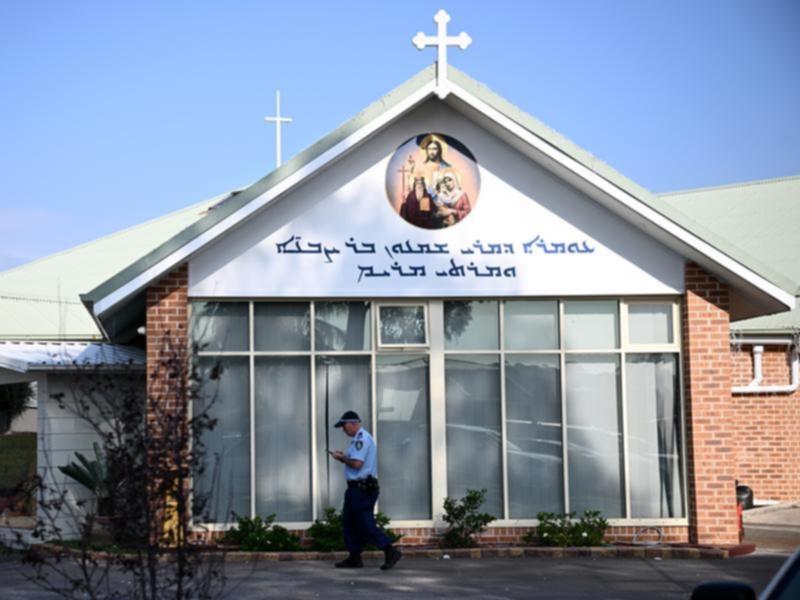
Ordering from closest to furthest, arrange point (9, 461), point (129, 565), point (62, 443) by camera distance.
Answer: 1. point (129, 565)
2. point (62, 443)
3. point (9, 461)

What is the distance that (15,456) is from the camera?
99.8ft

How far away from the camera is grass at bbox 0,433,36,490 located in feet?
91.9

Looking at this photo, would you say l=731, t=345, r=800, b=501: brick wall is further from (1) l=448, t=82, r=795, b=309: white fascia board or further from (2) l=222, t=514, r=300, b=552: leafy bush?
(2) l=222, t=514, r=300, b=552: leafy bush

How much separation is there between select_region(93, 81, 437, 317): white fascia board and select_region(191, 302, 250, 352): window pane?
2.89 feet

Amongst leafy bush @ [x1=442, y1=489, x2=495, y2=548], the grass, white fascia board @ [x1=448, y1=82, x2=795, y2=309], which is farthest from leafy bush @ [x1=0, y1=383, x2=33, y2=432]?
white fascia board @ [x1=448, y1=82, x2=795, y2=309]

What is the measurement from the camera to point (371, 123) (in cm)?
1500

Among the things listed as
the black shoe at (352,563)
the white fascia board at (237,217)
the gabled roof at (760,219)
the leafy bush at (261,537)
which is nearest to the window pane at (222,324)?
the white fascia board at (237,217)

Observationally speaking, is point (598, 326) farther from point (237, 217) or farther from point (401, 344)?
point (237, 217)

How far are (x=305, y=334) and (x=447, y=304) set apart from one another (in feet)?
5.83

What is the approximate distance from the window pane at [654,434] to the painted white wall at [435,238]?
3.36ft

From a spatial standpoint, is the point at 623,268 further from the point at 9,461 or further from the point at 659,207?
the point at 9,461

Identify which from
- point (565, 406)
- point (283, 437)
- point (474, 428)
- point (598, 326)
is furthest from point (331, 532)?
point (598, 326)

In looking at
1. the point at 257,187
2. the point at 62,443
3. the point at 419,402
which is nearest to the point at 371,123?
the point at 257,187

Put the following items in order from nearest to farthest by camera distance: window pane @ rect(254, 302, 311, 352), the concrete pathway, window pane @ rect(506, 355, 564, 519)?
window pane @ rect(254, 302, 311, 352)
window pane @ rect(506, 355, 564, 519)
the concrete pathway
